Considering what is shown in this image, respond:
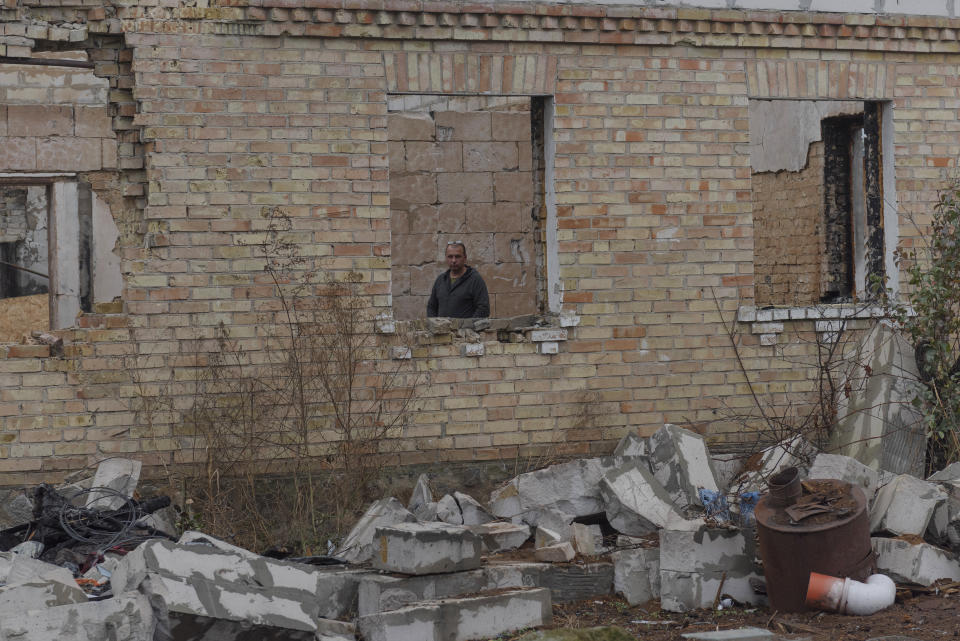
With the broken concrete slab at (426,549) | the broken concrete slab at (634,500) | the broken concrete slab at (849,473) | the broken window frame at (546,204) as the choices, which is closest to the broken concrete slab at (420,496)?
the broken concrete slab at (634,500)

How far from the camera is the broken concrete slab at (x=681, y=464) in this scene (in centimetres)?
693

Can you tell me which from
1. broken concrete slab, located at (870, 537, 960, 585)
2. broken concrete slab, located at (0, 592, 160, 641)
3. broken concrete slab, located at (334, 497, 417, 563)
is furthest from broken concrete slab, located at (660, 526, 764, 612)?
broken concrete slab, located at (0, 592, 160, 641)

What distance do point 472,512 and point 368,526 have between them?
0.76m

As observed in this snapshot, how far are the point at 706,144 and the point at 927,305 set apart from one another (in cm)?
193

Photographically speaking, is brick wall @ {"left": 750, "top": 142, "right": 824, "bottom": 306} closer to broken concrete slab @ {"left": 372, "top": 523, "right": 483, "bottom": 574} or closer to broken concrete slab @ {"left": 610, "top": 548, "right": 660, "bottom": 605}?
broken concrete slab @ {"left": 610, "top": 548, "right": 660, "bottom": 605}

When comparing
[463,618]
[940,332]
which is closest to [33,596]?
[463,618]

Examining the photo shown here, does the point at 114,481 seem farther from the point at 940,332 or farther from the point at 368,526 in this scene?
the point at 940,332

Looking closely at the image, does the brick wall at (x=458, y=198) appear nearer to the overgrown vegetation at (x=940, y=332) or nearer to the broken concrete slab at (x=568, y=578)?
the overgrown vegetation at (x=940, y=332)

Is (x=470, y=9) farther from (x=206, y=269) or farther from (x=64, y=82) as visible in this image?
(x=64, y=82)

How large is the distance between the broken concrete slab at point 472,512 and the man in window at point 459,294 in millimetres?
1653

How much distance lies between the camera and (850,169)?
10672 mm

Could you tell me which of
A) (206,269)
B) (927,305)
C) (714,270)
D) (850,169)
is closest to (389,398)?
(206,269)

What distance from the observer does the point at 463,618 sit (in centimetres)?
521

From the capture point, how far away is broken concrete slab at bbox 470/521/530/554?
6363 mm
